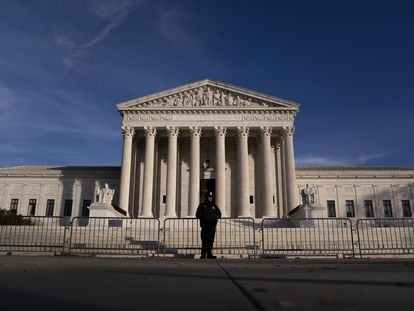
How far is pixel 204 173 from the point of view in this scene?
44.8 metres

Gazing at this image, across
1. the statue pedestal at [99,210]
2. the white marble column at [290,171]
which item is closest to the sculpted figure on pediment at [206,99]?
the white marble column at [290,171]

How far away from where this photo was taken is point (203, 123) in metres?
40.9

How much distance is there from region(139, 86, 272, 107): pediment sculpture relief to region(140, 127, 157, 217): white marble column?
341 cm

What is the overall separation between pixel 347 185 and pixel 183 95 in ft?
85.9

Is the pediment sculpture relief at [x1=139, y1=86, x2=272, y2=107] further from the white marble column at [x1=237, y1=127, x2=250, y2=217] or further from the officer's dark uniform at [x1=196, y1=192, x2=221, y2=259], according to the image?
the officer's dark uniform at [x1=196, y1=192, x2=221, y2=259]

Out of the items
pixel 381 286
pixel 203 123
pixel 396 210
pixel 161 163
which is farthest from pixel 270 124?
pixel 381 286

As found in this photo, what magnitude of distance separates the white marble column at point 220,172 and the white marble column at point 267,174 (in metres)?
4.25

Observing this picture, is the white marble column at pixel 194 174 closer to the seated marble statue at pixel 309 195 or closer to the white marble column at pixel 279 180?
the white marble column at pixel 279 180

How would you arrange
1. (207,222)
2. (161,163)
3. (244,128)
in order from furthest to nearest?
(161,163)
(244,128)
(207,222)

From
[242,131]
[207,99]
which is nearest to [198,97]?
[207,99]

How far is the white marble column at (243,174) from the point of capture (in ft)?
124

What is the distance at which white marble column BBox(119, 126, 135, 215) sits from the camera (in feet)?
126

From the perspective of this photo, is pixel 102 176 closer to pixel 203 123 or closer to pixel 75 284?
pixel 203 123

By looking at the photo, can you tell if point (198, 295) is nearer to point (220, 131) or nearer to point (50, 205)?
point (220, 131)
